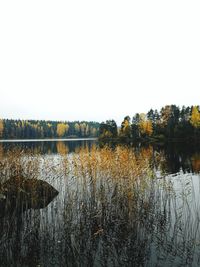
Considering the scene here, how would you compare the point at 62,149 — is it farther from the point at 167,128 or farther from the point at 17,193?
the point at 167,128

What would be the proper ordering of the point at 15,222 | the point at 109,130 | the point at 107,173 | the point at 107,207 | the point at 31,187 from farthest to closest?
the point at 109,130
the point at 107,173
the point at 107,207
the point at 31,187
the point at 15,222

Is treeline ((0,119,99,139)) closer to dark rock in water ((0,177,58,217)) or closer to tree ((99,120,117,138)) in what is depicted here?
tree ((99,120,117,138))

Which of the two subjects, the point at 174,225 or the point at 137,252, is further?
the point at 174,225

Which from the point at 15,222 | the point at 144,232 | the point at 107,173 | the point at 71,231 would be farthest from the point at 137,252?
the point at 107,173

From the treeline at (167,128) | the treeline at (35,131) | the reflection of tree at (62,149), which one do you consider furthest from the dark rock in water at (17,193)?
the treeline at (35,131)

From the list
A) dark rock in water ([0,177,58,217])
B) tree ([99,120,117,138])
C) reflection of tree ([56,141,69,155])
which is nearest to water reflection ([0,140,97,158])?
reflection of tree ([56,141,69,155])

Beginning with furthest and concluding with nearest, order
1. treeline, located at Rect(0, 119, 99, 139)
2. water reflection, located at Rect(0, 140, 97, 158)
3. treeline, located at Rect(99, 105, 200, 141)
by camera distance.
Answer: treeline, located at Rect(0, 119, 99, 139), treeline, located at Rect(99, 105, 200, 141), water reflection, located at Rect(0, 140, 97, 158)

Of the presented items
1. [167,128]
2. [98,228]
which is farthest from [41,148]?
[167,128]

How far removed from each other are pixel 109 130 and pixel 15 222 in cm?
7838

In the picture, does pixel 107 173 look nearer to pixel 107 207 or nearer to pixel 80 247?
pixel 107 207

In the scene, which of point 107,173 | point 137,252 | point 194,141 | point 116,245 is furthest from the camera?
point 194,141

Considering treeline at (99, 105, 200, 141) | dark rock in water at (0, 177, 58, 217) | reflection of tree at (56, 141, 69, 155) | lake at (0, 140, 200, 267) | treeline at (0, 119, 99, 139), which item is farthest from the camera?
treeline at (0, 119, 99, 139)

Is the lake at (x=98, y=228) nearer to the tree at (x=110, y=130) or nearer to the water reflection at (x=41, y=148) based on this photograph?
the water reflection at (x=41, y=148)

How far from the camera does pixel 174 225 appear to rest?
9102 mm
